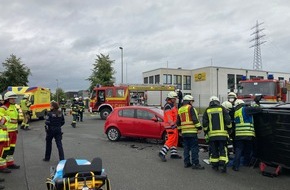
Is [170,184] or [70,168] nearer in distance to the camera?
[70,168]

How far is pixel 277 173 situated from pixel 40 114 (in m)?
21.0

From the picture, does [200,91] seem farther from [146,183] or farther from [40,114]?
[146,183]

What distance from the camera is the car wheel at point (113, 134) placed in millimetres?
13430

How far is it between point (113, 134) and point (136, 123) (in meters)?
1.20

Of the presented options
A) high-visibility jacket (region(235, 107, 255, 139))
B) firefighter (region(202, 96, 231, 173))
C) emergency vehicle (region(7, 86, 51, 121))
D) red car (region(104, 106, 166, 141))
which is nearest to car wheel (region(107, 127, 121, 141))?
red car (region(104, 106, 166, 141))

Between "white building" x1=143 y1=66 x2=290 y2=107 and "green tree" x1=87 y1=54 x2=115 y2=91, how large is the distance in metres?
15.4

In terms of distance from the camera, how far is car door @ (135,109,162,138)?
12470 mm

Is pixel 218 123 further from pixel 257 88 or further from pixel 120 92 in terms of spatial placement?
pixel 120 92

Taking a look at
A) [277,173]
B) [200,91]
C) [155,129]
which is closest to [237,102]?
[277,173]

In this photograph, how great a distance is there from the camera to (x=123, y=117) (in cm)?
1334

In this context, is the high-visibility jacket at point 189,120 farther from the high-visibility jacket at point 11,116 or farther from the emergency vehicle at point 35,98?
the emergency vehicle at point 35,98

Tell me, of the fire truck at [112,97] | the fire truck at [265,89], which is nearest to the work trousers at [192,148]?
the fire truck at [265,89]

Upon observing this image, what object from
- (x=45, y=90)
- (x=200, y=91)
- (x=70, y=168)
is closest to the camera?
(x=70, y=168)

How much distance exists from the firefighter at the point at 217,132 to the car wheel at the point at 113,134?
568cm
